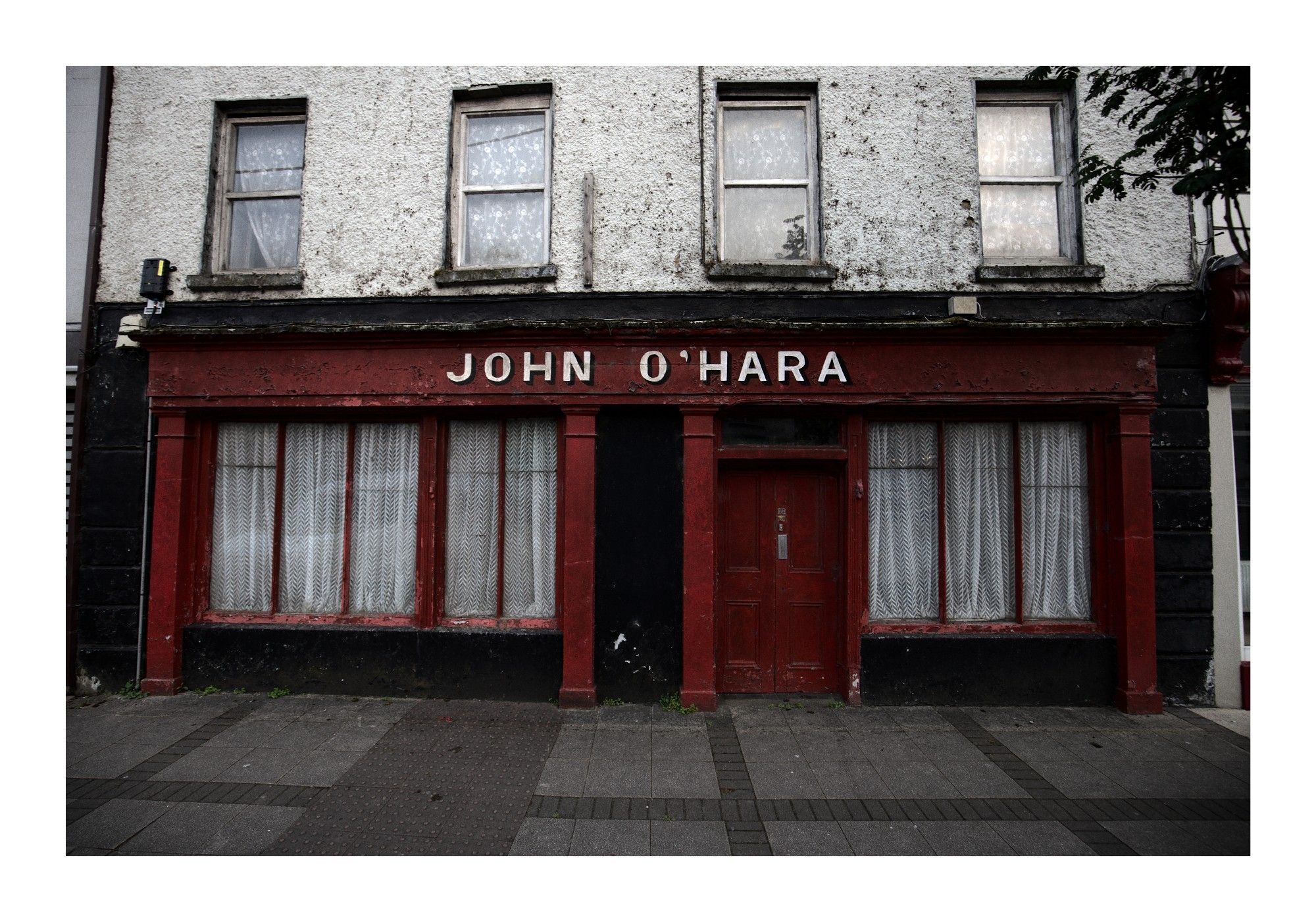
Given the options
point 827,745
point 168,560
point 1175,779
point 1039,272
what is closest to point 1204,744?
point 1175,779

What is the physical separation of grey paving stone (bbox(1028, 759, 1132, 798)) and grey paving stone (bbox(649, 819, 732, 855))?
254cm

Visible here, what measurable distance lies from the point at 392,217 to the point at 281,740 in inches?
192

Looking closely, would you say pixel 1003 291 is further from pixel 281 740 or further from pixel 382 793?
pixel 281 740

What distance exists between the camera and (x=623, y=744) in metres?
5.23

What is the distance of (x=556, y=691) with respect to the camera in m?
6.07

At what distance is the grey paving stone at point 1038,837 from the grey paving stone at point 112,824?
5.37 metres

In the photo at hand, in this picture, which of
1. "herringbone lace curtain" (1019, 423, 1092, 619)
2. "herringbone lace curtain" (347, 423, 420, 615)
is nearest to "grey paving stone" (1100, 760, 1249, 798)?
"herringbone lace curtain" (1019, 423, 1092, 619)

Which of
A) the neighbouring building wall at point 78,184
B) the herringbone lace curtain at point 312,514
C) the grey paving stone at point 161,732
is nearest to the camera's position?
the grey paving stone at point 161,732

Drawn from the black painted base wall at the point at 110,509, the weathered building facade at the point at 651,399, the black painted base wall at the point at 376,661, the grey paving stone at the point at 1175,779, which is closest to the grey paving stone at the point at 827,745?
the weathered building facade at the point at 651,399

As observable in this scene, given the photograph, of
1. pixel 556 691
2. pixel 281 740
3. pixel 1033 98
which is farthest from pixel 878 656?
pixel 1033 98

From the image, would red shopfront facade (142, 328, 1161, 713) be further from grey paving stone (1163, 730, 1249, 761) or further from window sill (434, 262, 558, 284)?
window sill (434, 262, 558, 284)

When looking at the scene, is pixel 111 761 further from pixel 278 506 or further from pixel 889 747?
pixel 889 747

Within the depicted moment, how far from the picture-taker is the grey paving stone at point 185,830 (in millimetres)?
3818

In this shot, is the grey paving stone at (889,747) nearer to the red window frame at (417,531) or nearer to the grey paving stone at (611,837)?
the grey paving stone at (611,837)
